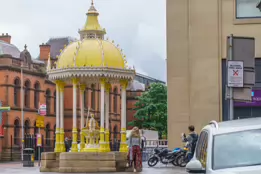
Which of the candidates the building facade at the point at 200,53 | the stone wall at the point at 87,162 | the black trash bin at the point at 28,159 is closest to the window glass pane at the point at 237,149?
the building facade at the point at 200,53

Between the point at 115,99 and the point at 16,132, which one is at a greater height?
the point at 115,99

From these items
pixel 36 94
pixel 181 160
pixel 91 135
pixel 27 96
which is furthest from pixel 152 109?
pixel 91 135

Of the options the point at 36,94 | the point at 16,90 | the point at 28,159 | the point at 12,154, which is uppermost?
the point at 16,90

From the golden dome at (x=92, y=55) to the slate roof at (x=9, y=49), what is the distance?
39376 millimetres

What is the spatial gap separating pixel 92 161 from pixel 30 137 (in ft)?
119

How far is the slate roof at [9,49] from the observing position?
6778 centimetres

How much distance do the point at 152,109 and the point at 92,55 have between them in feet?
185

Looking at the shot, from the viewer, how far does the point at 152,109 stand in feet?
276

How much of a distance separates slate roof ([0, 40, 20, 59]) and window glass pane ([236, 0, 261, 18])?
45.5 metres

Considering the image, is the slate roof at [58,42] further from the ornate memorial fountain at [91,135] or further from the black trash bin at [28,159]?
the ornate memorial fountain at [91,135]

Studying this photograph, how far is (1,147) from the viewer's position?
199 feet

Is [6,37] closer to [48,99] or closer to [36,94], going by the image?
[48,99]

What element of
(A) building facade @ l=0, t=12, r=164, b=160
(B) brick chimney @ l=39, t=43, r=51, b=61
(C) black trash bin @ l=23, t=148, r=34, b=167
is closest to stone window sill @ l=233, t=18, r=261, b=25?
(C) black trash bin @ l=23, t=148, r=34, b=167

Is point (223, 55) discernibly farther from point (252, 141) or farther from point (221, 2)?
point (252, 141)
